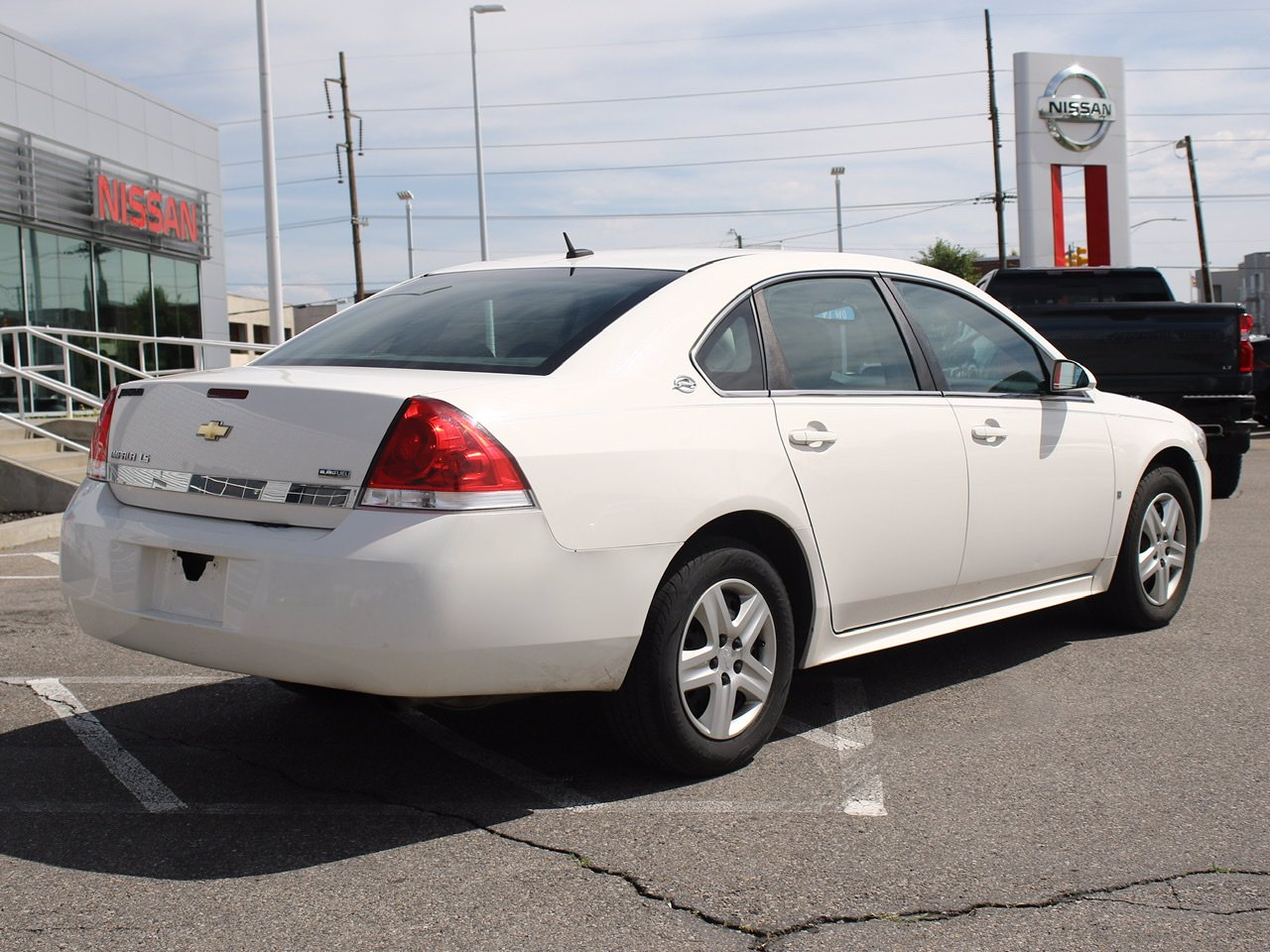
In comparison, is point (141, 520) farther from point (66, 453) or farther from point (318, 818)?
point (66, 453)

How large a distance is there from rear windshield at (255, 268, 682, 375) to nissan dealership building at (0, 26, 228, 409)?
17011 mm

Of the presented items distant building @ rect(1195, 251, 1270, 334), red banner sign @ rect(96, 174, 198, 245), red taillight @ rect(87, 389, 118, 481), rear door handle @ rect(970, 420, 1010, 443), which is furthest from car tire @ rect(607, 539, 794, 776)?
distant building @ rect(1195, 251, 1270, 334)

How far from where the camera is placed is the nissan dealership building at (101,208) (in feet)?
72.1

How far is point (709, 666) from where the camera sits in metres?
4.18

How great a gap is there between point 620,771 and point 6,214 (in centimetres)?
2007

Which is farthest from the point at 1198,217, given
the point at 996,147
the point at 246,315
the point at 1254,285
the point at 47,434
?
the point at 1254,285

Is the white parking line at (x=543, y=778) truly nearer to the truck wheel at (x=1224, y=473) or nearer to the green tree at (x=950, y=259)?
the truck wheel at (x=1224, y=473)

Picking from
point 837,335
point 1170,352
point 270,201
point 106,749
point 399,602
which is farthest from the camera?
point 270,201

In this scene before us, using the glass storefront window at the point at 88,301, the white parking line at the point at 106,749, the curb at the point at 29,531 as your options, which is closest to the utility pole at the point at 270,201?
the glass storefront window at the point at 88,301

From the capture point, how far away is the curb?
10352mm

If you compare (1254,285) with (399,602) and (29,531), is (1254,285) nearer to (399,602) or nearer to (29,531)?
(29,531)

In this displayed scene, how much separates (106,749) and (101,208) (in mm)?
21688

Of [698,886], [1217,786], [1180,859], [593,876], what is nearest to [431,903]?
[593,876]

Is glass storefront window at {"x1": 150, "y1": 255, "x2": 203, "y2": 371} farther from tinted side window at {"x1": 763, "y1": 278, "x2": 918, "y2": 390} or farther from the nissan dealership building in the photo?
tinted side window at {"x1": 763, "y1": 278, "x2": 918, "y2": 390}
